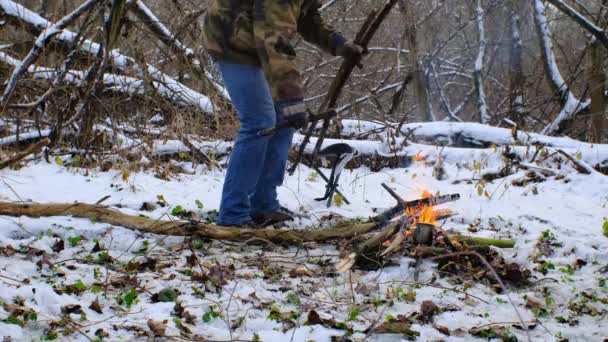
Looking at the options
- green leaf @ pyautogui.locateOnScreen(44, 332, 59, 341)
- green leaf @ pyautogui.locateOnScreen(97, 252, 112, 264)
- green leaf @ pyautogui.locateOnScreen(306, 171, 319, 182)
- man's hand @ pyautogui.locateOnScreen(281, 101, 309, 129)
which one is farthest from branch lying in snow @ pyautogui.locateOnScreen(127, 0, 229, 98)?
green leaf @ pyautogui.locateOnScreen(44, 332, 59, 341)

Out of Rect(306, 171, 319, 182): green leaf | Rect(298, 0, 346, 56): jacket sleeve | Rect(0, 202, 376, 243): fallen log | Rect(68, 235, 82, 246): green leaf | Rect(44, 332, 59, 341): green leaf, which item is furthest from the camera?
Rect(306, 171, 319, 182): green leaf

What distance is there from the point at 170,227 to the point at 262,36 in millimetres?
1328

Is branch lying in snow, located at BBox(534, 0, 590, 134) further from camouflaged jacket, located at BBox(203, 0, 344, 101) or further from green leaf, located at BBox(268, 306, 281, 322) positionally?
green leaf, located at BBox(268, 306, 281, 322)

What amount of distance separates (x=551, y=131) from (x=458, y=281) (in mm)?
5778

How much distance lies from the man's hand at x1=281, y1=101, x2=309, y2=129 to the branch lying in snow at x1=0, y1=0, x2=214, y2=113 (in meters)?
3.13

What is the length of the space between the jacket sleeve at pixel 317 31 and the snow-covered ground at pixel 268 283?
4.24ft

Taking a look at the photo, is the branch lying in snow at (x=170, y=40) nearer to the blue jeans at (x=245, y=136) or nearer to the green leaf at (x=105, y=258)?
the blue jeans at (x=245, y=136)

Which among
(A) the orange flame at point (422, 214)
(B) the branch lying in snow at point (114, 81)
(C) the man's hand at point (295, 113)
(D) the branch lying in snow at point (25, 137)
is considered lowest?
(A) the orange flame at point (422, 214)

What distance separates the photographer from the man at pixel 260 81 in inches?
140

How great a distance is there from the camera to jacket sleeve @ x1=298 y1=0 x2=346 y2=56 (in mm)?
4086

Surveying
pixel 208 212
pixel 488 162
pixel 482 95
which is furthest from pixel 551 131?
pixel 208 212

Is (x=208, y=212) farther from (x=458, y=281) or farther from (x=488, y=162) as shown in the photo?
(x=488, y=162)

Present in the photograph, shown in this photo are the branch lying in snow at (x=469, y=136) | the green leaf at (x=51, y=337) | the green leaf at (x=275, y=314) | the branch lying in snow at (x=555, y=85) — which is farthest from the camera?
the branch lying in snow at (x=555, y=85)

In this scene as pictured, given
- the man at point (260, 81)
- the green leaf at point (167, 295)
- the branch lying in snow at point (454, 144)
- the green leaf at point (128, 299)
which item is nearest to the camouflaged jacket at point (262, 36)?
the man at point (260, 81)
